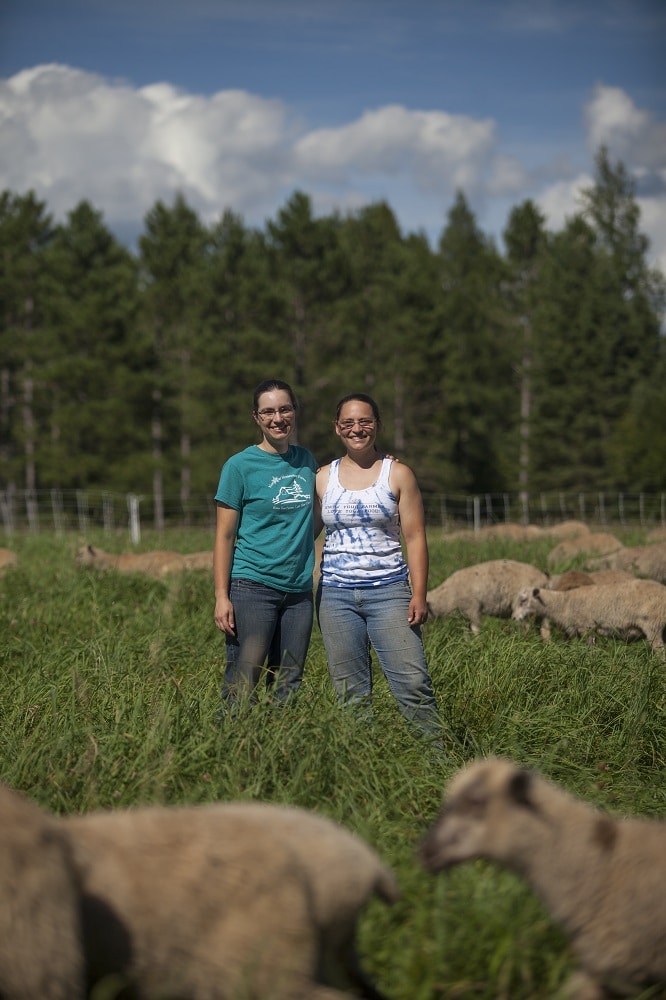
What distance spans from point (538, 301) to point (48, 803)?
40236 mm

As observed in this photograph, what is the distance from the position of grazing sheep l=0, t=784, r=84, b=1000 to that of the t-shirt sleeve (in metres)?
2.85

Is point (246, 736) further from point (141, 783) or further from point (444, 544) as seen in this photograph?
point (444, 544)

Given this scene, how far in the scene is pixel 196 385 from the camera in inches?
1356

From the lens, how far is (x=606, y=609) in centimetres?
936

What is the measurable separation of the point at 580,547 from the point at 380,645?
35.4ft

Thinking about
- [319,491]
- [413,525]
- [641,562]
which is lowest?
[641,562]

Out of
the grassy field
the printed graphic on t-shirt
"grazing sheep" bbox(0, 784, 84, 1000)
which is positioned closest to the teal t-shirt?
the printed graphic on t-shirt

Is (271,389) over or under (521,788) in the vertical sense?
over

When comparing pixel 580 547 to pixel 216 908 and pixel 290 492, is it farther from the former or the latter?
pixel 216 908

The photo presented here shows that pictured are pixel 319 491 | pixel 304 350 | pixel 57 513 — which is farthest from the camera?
pixel 304 350

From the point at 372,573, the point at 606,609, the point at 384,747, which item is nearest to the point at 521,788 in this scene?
the point at 384,747

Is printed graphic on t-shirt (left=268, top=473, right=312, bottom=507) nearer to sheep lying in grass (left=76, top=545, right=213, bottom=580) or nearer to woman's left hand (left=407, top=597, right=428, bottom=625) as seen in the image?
woman's left hand (left=407, top=597, right=428, bottom=625)

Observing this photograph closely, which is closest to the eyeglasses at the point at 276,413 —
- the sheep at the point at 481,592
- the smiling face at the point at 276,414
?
the smiling face at the point at 276,414

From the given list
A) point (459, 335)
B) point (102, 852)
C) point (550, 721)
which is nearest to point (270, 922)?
point (102, 852)
